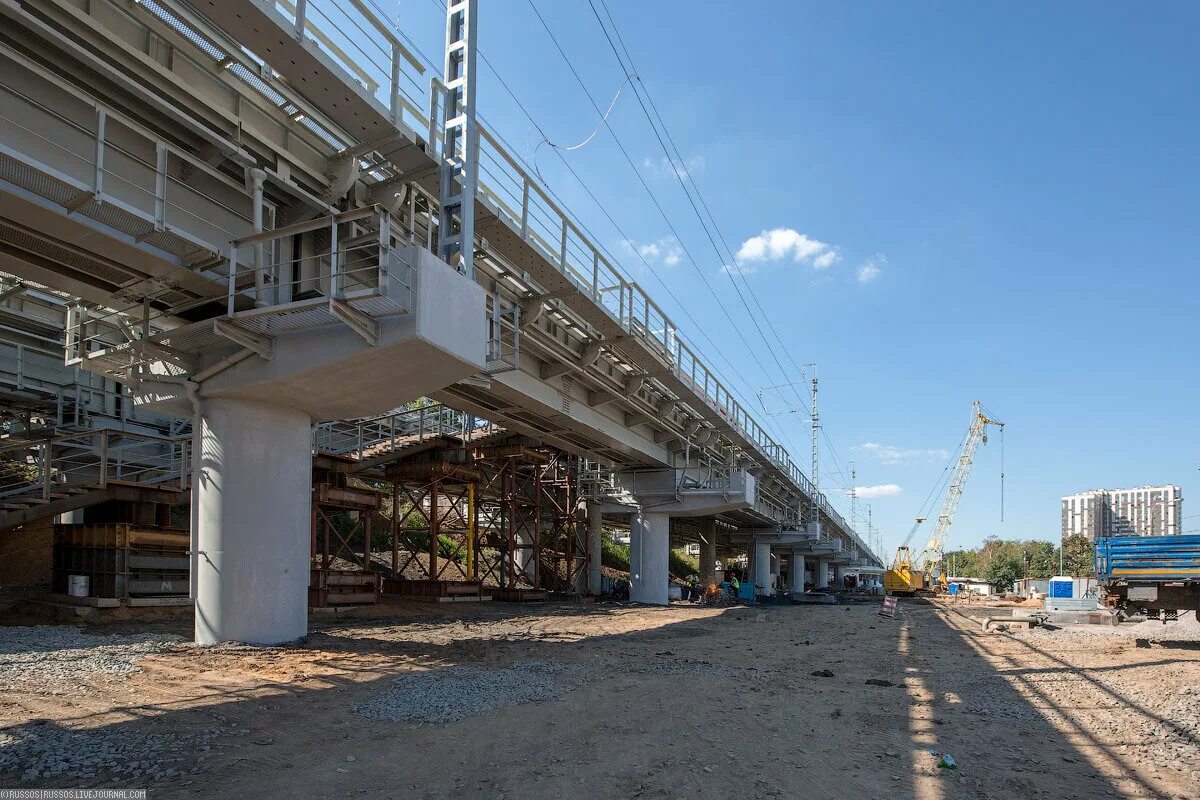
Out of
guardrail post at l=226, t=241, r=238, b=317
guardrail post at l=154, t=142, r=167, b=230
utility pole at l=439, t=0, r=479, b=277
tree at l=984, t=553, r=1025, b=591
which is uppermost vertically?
utility pole at l=439, t=0, r=479, b=277

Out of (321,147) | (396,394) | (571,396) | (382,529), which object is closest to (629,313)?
(571,396)

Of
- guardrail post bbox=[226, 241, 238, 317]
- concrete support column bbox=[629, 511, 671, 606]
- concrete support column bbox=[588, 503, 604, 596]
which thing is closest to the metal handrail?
guardrail post bbox=[226, 241, 238, 317]

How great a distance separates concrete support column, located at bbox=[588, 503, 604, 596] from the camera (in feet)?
117

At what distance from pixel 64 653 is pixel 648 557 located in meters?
24.9

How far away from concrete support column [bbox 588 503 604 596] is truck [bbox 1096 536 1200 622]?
2030 centimetres

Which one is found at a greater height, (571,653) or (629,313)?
(629,313)

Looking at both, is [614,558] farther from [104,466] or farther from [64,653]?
[64,653]

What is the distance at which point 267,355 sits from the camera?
12.6 m

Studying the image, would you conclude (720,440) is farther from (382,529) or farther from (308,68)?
(308,68)

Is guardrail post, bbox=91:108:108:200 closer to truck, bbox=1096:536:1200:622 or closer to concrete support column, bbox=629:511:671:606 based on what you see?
truck, bbox=1096:536:1200:622

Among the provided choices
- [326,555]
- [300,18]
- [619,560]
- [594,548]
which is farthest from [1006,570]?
[300,18]

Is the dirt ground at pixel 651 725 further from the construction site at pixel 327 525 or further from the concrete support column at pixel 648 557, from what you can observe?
the concrete support column at pixel 648 557

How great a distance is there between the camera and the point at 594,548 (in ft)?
122

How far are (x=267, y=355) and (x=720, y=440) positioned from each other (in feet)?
80.7
